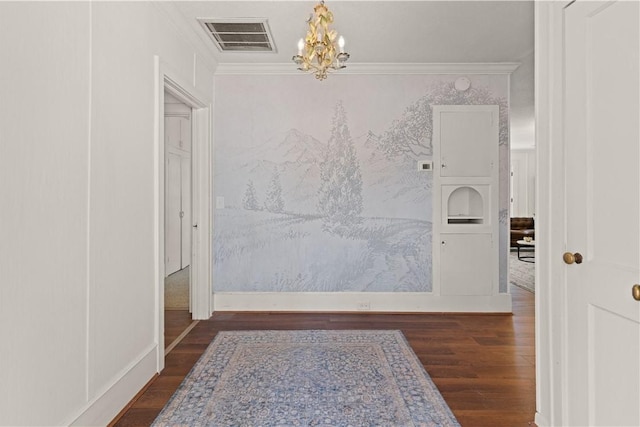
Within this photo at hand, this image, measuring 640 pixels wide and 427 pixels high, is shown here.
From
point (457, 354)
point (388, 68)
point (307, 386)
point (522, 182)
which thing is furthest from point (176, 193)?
point (522, 182)

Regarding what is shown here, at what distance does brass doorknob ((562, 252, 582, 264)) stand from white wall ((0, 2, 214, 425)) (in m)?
2.26

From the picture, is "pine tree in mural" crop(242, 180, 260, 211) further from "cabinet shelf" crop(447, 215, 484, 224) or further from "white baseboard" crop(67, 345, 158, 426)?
"cabinet shelf" crop(447, 215, 484, 224)

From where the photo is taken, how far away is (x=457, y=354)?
2.98 meters

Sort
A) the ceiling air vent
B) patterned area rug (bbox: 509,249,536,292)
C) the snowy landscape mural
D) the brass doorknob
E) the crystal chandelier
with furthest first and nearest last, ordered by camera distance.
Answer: patterned area rug (bbox: 509,249,536,292), the snowy landscape mural, the ceiling air vent, the crystal chandelier, the brass doorknob

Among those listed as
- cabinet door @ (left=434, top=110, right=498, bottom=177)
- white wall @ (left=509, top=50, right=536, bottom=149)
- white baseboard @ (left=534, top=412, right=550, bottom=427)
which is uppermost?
white wall @ (left=509, top=50, right=536, bottom=149)

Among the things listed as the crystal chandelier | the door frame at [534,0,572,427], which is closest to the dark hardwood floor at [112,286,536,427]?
the door frame at [534,0,572,427]

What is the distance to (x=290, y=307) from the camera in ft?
13.5

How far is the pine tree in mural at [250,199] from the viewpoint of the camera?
4121mm

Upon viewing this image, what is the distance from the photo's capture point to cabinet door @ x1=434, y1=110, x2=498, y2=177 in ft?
13.3

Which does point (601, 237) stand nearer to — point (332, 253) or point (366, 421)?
point (366, 421)

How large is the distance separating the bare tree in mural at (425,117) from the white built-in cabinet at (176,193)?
3.49 meters

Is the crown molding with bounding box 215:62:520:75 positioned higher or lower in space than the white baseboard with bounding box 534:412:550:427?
higher

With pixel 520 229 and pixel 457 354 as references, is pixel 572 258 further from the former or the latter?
pixel 520 229

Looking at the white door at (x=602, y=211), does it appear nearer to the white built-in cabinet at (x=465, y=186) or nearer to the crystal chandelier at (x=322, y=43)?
the crystal chandelier at (x=322, y=43)
